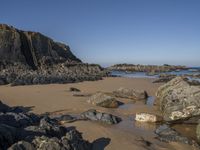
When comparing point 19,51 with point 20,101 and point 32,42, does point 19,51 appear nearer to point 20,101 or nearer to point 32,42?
point 32,42

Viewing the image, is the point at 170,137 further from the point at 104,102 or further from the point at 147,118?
the point at 104,102

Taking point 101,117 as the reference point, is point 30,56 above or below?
above

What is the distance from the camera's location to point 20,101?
14.3m

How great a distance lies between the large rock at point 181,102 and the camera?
10891 millimetres

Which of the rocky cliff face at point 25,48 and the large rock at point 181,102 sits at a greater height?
the rocky cliff face at point 25,48

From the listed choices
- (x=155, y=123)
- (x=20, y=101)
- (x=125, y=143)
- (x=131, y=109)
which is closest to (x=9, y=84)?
(x=20, y=101)

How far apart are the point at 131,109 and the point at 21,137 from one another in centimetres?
745

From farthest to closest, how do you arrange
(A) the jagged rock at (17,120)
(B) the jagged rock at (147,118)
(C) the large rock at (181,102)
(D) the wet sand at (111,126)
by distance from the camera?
(C) the large rock at (181,102) < (B) the jagged rock at (147,118) < (A) the jagged rock at (17,120) < (D) the wet sand at (111,126)

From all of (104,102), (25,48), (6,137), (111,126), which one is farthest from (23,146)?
(25,48)

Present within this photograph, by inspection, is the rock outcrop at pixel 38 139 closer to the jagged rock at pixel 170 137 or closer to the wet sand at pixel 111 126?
the wet sand at pixel 111 126

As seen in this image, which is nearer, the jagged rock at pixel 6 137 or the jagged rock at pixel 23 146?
the jagged rock at pixel 23 146

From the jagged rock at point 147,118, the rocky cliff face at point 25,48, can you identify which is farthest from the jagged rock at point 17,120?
the rocky cliff face at point 25,48

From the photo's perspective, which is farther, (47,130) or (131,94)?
(131,94)

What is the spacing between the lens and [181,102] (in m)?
11.6
